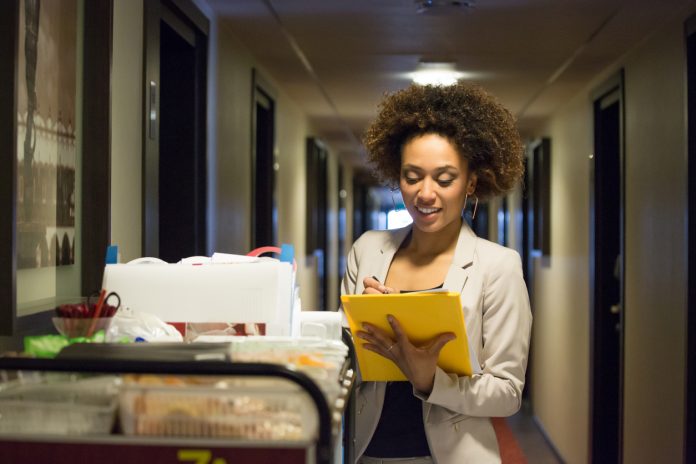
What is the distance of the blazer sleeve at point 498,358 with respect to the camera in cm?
164

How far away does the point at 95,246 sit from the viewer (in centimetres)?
225

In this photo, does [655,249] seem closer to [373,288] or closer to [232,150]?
[232,150]

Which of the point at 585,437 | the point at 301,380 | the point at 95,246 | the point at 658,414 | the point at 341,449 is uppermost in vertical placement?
the point at 95,246

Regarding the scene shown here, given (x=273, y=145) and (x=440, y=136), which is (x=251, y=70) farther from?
(x=440, y=136)

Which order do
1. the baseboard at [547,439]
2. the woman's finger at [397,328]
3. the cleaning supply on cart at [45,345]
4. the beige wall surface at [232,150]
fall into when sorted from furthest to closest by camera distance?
the baseboard at [547,439], the beige wall surface at [232,150], the woman's finger at [397,328], the cleaning supply on cart at [45,345]

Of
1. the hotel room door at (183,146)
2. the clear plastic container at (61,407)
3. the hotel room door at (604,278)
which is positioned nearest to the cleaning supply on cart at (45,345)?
the clear plastic container at (61,407)

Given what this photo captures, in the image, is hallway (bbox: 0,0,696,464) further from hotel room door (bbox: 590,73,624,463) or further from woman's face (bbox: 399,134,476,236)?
woman's face (bbox: 399,134,476,236)

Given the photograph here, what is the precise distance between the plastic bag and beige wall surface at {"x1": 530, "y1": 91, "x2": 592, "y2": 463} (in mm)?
3897

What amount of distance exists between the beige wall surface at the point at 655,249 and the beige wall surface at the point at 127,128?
1.98m

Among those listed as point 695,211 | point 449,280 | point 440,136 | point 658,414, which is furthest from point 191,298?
point 658,414

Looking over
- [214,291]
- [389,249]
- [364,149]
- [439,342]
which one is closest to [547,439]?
[364,149]

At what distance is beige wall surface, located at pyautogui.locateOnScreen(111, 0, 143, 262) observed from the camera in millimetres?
2389

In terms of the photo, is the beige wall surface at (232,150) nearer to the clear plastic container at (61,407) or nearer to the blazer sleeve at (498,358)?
the blazer sleeve at (498,358)

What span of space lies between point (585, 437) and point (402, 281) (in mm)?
3501
